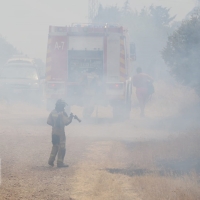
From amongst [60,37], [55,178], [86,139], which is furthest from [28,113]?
[55,178]

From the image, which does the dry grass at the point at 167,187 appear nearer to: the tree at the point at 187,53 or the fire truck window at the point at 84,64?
the tree at the point at 187,53

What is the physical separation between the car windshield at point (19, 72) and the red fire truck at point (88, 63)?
27.9 ft

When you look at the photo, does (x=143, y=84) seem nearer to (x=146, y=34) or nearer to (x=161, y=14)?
(x=146, y=34)

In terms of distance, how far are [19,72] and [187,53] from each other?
11985 mm

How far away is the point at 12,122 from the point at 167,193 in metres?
10.9

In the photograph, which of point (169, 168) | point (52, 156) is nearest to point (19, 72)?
point (52, 156)

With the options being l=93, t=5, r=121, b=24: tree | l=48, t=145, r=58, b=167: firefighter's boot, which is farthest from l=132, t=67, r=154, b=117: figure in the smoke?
l=93, t=5, r=121, b=24: tree

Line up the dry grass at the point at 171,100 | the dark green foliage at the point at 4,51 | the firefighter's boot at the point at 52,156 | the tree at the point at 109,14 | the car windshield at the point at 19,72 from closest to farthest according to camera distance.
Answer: the firefighter's boot at the point at 52,156 → the dry grass at the point at 171,100 → the car windshield at the point at 19,72 → the dark green foliage at the point at 4,51 → the tree at the point at 109,14

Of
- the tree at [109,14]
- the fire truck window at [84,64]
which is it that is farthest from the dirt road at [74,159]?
the tree at [109,14]

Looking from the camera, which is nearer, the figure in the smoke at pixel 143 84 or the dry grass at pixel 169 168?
the dry grass at pixel 169 168

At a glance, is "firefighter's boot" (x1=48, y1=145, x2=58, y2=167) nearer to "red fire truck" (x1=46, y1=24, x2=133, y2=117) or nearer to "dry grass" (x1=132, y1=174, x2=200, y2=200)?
"dry grass" (x1=132, y1=174, x2=200, y2=200)

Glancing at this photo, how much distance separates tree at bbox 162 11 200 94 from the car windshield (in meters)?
10.2

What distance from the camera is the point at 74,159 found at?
10.8m

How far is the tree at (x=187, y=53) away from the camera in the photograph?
15242 millimetres
